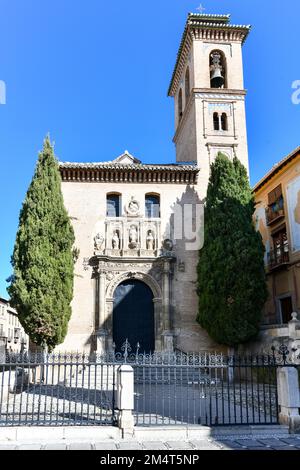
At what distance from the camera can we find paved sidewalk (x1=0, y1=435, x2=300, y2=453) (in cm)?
699

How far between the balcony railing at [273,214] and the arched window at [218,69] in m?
6.48

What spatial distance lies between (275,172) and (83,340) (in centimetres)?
1205

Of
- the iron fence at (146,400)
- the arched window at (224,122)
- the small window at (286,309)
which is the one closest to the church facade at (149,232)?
the arched window at (224,122)

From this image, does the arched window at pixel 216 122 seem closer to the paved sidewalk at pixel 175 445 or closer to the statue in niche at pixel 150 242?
the statue in niche at pixel 150 242

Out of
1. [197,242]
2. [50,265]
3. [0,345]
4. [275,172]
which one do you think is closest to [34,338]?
[0,345]

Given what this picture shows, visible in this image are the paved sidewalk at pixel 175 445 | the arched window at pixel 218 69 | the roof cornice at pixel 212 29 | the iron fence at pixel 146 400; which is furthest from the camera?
the roof cornice at pixel 212 29

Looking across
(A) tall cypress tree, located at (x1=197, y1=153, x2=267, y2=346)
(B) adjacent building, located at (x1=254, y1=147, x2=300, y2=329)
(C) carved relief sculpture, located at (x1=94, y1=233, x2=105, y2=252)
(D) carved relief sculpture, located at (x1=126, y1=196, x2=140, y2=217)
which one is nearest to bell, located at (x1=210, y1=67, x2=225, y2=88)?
(B) adjacent building, located at (x1=254, y1=147, x2=300, y2=329)

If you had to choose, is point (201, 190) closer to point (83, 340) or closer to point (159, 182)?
point (159, 182)

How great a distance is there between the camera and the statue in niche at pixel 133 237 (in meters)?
19.3

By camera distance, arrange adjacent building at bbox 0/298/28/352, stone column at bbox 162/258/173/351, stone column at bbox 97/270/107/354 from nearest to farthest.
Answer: stone column at bbox 97/270/107/354
stone column at bbox 162/258/173/351
adjacent building at bbox 0/298/28/352

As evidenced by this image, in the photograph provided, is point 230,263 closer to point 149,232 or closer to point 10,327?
point 149,232

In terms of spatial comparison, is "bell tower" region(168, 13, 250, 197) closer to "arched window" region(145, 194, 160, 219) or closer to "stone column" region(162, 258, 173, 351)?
"arched window" region(145, 194, 160, 219)

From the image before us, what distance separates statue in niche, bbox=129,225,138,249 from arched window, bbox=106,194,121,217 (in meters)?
0.90

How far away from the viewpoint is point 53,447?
23.1 ft
